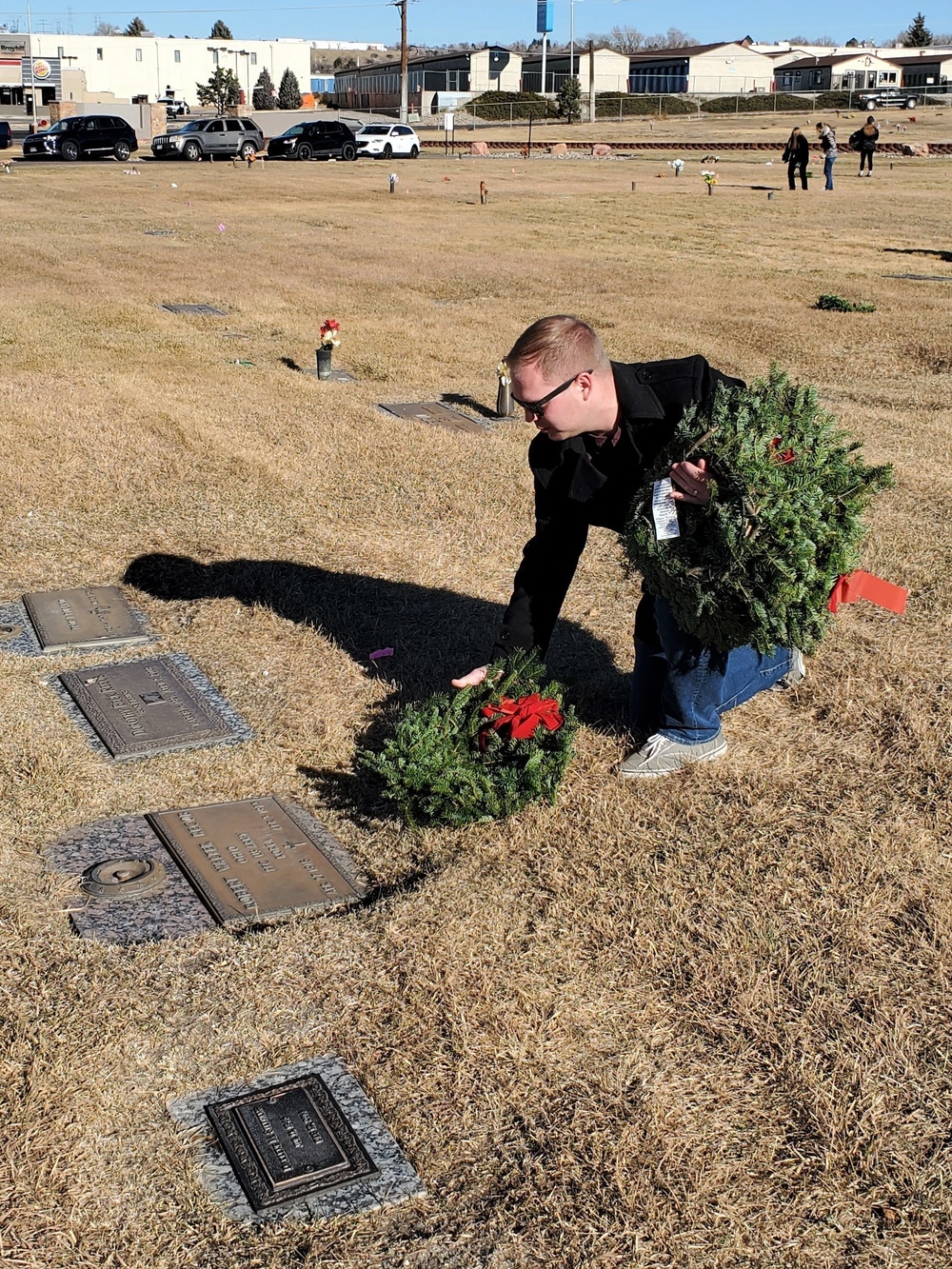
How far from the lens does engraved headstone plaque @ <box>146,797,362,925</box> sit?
3.36 meters

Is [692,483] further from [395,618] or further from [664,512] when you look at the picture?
[395,618]

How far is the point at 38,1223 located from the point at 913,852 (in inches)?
98.1

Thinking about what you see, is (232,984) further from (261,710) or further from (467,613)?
(467,613)

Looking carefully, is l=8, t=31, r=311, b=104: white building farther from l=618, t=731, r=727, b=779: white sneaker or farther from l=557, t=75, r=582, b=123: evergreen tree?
l=618, t=731, r=727, b=779: white sneaker

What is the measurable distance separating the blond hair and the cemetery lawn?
52.6 inches

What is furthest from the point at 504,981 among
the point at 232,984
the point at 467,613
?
the point at 467,613

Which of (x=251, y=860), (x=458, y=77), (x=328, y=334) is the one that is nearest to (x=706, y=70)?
(x=458, y=77)

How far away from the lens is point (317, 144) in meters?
41.6

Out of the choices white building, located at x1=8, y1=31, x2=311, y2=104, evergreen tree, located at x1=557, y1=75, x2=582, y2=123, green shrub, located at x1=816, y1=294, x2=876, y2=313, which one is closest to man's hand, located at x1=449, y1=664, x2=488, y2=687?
green shrub, located at x1=816, y1=294, x2=876, y2=313

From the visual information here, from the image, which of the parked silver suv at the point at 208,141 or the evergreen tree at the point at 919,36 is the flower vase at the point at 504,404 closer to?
the parked silver suv at the point at 208,141

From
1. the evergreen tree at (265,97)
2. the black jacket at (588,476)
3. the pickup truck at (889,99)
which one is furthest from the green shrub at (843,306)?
the evergreen tree at (265,97)

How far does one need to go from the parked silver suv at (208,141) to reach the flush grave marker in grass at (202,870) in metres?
39.5

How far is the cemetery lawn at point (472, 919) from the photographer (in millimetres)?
2422

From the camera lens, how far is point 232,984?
9.91 feet
